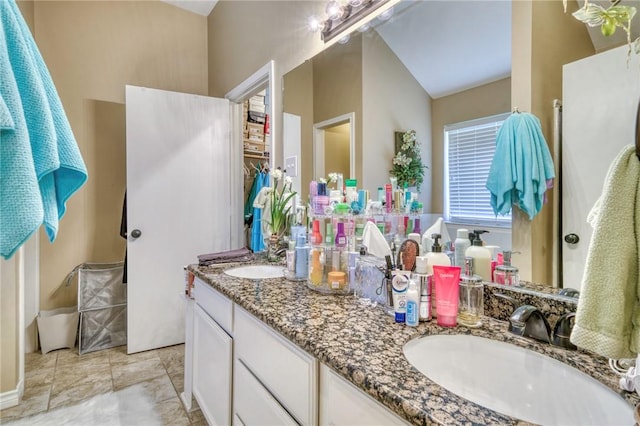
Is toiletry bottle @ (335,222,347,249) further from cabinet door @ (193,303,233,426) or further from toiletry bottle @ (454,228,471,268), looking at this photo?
cabinet door @ (193,303,233,426)

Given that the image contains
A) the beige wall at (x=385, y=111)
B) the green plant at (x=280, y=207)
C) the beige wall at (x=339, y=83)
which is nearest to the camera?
the beige wall at (x=385, y=111)

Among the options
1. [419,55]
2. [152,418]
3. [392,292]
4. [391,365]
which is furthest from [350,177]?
[152,418]

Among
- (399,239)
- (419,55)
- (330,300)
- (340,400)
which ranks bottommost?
(340,400)

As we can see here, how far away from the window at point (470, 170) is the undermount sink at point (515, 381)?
40 cm

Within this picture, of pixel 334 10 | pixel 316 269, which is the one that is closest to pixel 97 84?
pixel 334 10

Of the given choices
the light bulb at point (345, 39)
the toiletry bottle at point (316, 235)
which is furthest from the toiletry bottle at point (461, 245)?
the light bulb at point (345, 39)

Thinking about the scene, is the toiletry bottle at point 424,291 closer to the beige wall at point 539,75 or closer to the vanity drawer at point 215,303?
the beige wall at point 539,75

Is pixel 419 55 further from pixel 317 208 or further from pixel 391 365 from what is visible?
pixel 391 365

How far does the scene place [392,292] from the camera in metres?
1.01

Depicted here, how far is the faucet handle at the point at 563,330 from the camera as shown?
2.50ft

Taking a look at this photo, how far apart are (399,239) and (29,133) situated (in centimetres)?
122

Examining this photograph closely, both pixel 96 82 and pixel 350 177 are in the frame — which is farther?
pixel 96 82

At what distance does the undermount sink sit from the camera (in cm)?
63

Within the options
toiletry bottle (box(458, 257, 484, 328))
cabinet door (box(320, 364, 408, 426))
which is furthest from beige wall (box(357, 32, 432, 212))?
cabinet door (box(320, 364, 408, 426))
